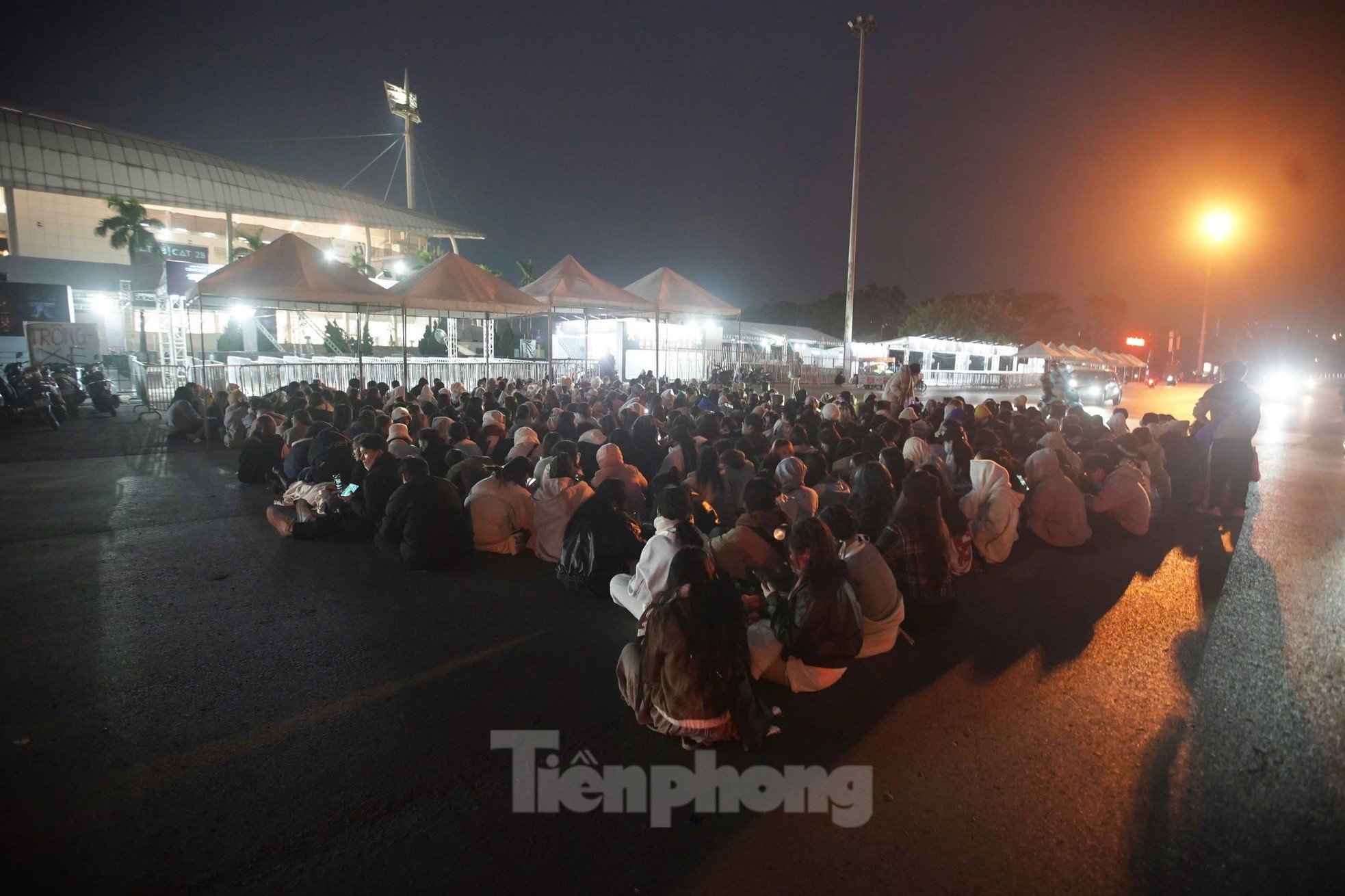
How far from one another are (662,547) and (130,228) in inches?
1718

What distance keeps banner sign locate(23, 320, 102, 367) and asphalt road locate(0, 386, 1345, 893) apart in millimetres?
18722

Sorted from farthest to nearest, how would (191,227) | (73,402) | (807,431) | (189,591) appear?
(191,227)
(73,402)
(807,431)
(189,591)

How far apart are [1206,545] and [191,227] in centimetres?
5448

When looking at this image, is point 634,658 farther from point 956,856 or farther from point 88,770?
point 88,770

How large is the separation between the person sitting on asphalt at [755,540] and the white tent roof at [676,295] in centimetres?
1215

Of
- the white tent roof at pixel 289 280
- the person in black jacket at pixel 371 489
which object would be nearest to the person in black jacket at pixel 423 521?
the person in black jacket at pixel 371 489

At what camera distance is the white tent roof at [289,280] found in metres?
12.5

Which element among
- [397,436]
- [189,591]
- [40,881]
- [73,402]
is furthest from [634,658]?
[73,402]

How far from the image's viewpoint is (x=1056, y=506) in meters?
7.24

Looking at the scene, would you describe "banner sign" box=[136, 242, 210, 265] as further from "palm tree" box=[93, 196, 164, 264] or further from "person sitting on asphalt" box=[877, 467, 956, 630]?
"person sitting on asphalt" box=[877, 467, 956, 630]

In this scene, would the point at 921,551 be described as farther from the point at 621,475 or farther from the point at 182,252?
the point at 182,252

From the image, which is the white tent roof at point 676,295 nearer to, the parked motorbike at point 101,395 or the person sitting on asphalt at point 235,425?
the person sitting on asphalt at point 235,425

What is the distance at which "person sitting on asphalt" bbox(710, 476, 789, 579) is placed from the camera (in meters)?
4.99

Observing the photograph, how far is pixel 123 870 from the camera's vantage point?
2768mm
